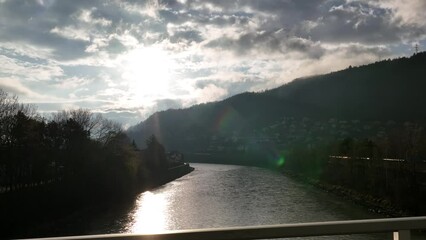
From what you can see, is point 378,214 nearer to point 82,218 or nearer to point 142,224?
point 142,224

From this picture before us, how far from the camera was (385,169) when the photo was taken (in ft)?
140

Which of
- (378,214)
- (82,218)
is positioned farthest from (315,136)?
(82,218)

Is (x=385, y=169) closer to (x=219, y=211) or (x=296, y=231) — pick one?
(x=219, y=211)

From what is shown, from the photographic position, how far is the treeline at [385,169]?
36.1 m

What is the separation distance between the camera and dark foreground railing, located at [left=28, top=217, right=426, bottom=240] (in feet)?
5.44

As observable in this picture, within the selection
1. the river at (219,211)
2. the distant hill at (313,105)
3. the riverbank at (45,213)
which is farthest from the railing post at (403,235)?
the distant hill at (313,105)

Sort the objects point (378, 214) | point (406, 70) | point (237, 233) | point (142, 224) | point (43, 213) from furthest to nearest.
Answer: point (406, 70) → point (378, 214) → point (43, 213) → point (142, 224) → point (237, 233)

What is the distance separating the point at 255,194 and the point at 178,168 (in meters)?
36.3

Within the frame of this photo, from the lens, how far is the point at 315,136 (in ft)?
366

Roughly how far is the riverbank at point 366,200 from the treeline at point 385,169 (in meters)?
0.32

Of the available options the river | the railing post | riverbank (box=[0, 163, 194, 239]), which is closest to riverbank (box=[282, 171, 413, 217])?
the river

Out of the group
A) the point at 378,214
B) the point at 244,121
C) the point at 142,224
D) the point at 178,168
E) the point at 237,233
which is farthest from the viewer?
the point at 244,121

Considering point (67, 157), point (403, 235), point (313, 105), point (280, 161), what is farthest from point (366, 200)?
point (313, 105)

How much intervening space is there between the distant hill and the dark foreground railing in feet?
254
